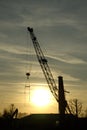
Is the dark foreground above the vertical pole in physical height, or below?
below

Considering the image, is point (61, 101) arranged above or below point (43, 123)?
above

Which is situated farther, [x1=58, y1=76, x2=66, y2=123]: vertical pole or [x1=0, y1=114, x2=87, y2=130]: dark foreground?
[x1=58, y1=76, x2=66, y2=123]: vertical pole

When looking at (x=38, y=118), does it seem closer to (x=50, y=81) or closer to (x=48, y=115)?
(x=48, y=115)

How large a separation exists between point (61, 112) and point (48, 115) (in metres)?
13.0

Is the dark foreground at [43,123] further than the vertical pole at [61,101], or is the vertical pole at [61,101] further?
the vertical pole at [61,101]

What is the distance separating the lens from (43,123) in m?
99.1

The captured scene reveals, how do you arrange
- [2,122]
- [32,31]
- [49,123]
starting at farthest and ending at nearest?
[49,123], [32,31], [2,122]

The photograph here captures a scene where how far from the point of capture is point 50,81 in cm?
9881

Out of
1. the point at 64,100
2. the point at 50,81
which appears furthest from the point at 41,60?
the point at 64,100

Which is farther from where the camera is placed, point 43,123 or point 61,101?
point 43,123

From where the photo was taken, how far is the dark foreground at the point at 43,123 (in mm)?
85744

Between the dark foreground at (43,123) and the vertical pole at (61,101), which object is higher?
the vertical pole at (61,101)

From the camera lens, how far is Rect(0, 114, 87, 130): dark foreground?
85744 mm

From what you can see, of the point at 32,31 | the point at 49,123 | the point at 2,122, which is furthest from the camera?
the point at 49,123
